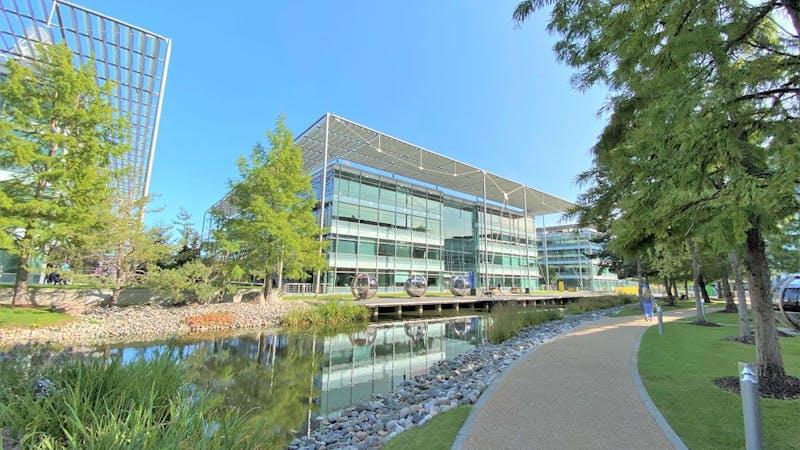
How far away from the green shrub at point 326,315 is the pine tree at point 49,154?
28.1 feet

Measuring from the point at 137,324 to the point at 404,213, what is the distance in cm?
2891

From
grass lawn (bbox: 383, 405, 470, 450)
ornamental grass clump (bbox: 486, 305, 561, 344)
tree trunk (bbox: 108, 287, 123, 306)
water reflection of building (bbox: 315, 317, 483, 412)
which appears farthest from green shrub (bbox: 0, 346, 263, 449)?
tree trunk (bbox: 108, 287, 123, 306)

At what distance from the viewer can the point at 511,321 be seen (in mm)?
14469

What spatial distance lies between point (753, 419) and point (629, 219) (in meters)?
2.22

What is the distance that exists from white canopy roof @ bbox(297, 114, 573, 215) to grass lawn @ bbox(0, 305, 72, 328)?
1901 centimetres

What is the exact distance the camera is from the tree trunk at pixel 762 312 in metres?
5.71

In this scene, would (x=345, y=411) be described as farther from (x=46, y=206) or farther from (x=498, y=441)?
(x=46, y=206)

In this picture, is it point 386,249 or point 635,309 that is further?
point 386,249

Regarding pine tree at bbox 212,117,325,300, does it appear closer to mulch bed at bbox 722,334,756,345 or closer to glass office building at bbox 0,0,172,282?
glass office building at bbox 0,0,172,282

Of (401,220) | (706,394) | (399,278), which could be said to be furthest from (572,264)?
(706,394)

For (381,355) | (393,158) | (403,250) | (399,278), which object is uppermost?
(393,158)

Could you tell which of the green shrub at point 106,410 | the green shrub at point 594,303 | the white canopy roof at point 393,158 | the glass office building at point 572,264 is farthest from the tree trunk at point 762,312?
the glass office building at point 572,264

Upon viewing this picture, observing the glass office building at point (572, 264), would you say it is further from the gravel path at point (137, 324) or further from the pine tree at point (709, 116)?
the pine tree at point (709, 116)

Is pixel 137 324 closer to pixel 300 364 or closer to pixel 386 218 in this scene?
pixel 300 364
